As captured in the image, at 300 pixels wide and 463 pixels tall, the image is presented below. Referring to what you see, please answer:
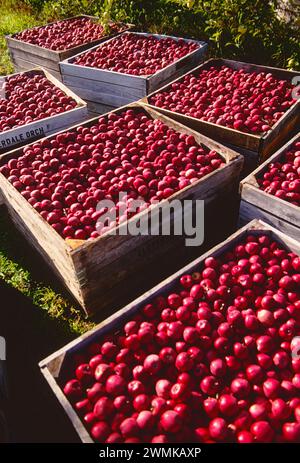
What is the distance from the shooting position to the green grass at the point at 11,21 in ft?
31.2

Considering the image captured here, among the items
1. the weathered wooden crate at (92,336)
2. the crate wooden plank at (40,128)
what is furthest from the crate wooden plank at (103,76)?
the weathered wooden crate at (92,336)

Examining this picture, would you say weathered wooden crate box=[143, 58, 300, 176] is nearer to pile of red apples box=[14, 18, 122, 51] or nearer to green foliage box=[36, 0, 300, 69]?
green foliage box=[36, 0, 300, 69]

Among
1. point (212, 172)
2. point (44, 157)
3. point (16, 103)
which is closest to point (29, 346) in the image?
point (44, 157)

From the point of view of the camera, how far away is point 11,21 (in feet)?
36.0

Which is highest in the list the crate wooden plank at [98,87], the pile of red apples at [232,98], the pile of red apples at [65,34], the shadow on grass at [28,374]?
the pile of red apples at [65,34]

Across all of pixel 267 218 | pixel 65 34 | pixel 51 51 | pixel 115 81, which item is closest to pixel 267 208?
pixel 267 218

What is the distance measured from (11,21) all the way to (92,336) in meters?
11.4

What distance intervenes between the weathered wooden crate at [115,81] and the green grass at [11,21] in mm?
3775

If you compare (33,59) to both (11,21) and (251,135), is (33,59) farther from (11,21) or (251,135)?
(11,21)

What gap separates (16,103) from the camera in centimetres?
525

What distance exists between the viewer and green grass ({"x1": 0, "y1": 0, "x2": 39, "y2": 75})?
Result: 9523 mm

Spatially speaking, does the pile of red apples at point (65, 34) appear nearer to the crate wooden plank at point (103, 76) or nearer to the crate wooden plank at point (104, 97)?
the crate wooden plank at point (103, 76)

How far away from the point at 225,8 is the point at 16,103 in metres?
3.45

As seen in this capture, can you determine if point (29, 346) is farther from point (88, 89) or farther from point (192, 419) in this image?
point (88, 89)
